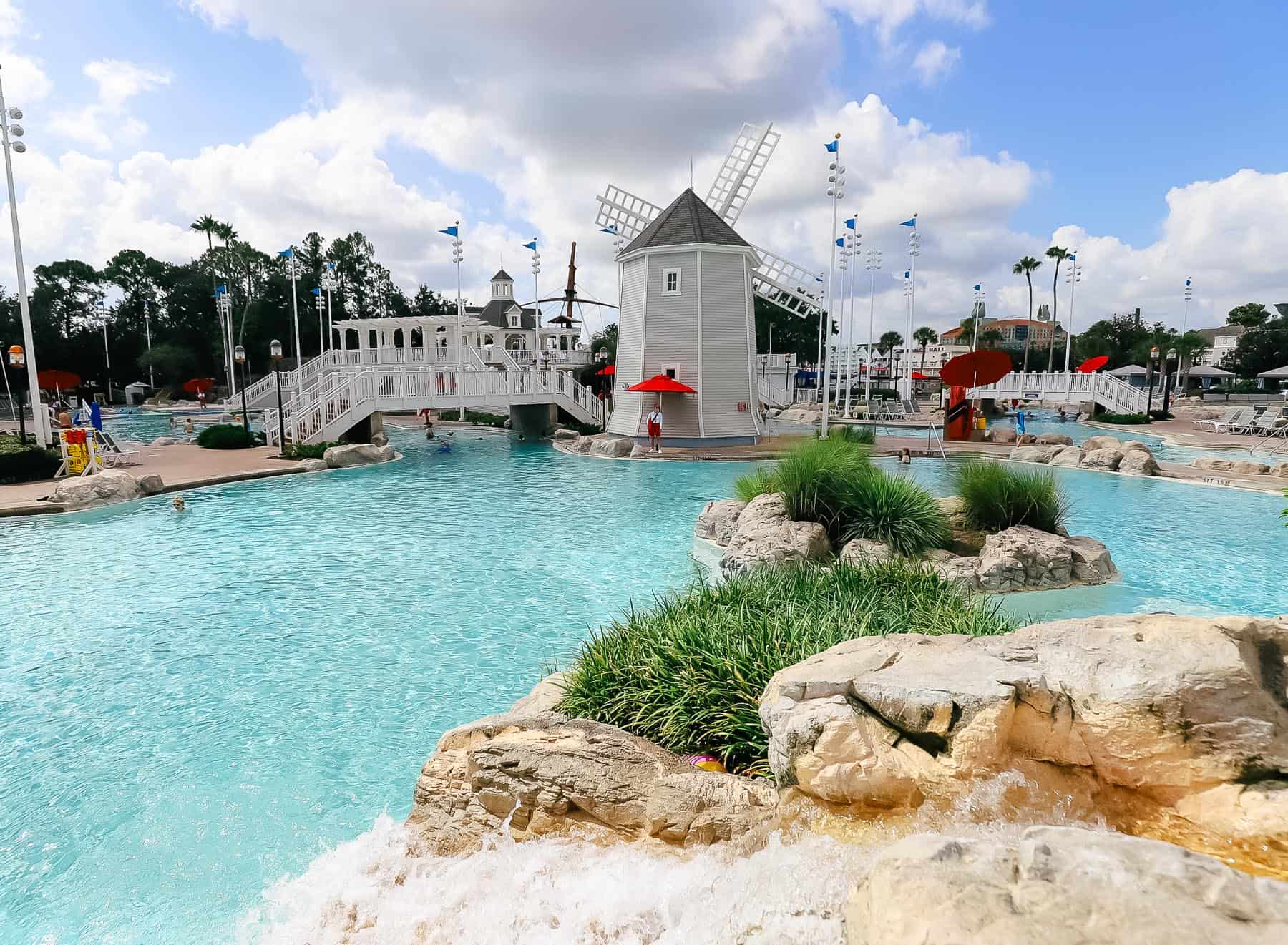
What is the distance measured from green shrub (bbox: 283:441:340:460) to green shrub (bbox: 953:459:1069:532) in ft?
60.3

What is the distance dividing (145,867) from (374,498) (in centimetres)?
1270

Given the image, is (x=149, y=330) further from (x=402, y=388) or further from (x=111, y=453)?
(x=402, y=388)

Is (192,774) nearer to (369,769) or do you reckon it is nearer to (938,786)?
(369,769)

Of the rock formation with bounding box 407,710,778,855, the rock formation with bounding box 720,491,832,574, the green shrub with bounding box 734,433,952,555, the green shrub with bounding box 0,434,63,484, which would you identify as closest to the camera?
the rock formation with bounding box 407,710,778,855

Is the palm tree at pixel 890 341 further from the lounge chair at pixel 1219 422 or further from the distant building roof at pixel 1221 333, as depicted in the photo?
the lounge chair at pixel 1219 422

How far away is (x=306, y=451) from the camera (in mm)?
21469

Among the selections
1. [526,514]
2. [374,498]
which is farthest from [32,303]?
[526,514]

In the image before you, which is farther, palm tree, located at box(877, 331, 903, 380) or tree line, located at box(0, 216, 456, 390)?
palm tree, located at box(877, 331, 903, 380)

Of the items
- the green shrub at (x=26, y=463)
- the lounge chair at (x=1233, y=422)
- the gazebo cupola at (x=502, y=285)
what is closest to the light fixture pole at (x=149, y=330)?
the gazebo cupola at (x=502, y=285)

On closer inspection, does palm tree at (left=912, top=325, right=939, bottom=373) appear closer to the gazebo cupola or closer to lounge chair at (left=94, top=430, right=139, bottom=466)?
the gazebo cupola

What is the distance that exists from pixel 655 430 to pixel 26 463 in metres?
17.8

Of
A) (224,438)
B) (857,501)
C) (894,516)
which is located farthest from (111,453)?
(894,516)

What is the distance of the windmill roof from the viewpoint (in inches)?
1001

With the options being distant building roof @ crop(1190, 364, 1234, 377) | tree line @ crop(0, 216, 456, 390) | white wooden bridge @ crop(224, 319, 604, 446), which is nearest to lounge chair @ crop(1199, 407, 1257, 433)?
white wooden bridge @ crop(224, 319, 604, 446)
